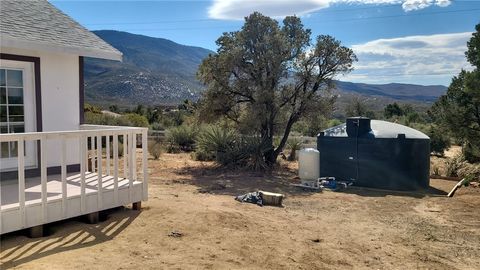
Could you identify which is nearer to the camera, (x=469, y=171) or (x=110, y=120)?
(x=469, y=171)

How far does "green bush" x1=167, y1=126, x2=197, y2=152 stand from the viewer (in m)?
18.2

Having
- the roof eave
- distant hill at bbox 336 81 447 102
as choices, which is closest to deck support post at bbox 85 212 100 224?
the roof eave

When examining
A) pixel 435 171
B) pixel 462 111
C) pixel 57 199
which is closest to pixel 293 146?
pixel 435 171

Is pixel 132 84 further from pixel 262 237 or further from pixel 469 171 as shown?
pixel 262 237

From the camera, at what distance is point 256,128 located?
13.6m

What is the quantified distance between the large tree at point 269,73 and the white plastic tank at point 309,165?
2805mm

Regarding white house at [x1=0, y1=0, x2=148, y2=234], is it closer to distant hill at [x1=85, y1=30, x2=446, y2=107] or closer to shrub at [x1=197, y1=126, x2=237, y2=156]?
shrub at [x1=197, y1=126, x2=237, y2=156]

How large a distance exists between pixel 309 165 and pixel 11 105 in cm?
663

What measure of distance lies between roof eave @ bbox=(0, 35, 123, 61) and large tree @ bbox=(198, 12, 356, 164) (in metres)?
5.74

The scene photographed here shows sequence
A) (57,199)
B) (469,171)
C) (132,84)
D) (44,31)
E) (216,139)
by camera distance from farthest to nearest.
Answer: (132,84) < (216,139) < (469,171) < (44,31) < (57,199)

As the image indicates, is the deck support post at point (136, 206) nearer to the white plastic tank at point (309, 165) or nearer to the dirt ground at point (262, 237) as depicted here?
the dirt ground at point (262, 237)

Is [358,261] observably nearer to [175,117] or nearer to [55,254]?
[55,254]

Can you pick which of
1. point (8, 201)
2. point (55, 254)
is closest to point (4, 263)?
point (55, 254)

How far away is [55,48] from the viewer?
6.73m
